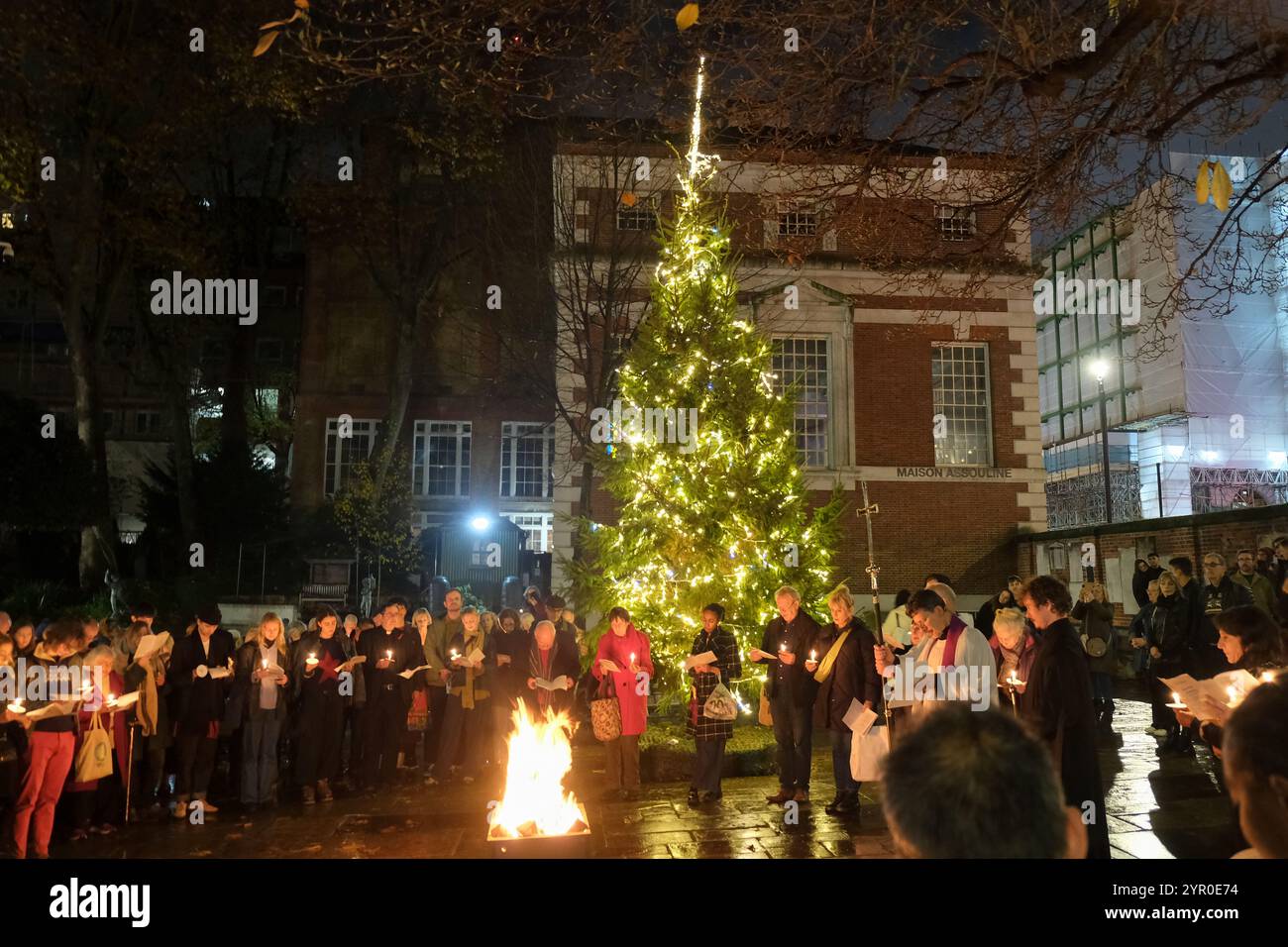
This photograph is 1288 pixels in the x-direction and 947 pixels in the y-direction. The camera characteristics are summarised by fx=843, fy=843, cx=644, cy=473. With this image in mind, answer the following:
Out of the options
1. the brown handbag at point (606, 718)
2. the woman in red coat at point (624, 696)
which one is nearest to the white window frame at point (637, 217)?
the woman in red coat at point (624, 696)

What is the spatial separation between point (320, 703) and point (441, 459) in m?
27.6

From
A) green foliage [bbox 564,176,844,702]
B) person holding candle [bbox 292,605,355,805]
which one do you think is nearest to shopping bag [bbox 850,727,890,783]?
green foliage [bbox 564,176,844,702]

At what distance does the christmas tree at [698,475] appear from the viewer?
12.2 meters

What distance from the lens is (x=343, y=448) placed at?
115 ft

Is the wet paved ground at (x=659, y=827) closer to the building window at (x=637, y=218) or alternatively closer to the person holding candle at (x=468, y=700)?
the person holding candle at (x=468, y=700)

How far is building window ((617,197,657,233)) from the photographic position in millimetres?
20672

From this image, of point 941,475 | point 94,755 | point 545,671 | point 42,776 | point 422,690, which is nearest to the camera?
point 42,776

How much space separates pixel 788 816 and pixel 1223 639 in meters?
4.07

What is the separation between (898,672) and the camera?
757 cm

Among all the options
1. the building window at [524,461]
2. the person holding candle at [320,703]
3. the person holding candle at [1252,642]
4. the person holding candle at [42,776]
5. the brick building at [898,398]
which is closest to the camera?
the person holding candle at [1252,642]

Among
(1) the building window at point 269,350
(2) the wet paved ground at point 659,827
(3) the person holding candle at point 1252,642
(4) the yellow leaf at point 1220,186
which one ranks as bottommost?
(2) the wet paved ground at point 659,827

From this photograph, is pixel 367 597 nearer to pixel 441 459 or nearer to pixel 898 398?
pixel 441 459

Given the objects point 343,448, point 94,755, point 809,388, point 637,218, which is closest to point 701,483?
point 94,755

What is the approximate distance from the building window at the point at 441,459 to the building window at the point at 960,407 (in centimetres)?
2078
